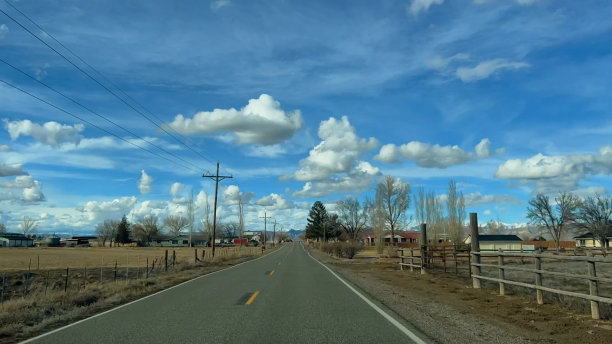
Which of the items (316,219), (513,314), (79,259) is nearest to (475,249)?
(513,314)

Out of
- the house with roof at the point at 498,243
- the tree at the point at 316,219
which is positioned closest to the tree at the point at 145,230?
the tree at the point at 316,219

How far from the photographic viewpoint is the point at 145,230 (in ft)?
510

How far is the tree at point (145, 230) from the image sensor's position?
153 metres

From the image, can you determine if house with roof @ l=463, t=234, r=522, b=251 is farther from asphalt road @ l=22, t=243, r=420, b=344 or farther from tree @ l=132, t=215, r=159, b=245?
tree @ l=132, t=215, r=159, b=245

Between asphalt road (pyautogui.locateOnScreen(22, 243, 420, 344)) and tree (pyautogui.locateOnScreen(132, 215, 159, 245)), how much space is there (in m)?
150

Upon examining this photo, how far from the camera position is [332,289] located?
15602 millimetres

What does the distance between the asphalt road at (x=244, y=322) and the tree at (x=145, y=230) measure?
5886 inches

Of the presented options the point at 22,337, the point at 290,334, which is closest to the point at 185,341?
the point at 290,334

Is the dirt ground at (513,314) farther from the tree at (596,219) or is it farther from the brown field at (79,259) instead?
the tree at (596,219)

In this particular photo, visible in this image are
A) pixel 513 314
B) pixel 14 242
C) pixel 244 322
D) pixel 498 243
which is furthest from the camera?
pixel 14 242

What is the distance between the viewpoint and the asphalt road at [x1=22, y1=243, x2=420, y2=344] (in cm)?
758

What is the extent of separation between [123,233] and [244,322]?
146 m

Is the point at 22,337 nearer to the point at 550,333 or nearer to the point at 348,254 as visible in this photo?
the point at 550,333

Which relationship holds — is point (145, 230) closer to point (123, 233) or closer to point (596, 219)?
point (123, 233)
